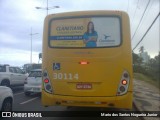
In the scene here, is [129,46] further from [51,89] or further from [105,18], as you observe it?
[51,89]

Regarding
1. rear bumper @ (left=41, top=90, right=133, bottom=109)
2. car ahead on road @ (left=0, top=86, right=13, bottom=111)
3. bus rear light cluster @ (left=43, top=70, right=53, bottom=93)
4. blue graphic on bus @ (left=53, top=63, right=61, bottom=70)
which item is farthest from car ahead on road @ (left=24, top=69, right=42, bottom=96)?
rear bumper @ (left=41, top=90, right=133, bottom=109)

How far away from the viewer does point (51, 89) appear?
8.54m

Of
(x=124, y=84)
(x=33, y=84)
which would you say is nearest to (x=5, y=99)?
(x=124, y=84)

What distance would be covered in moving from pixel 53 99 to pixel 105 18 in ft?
9.22

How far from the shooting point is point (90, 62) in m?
8.27

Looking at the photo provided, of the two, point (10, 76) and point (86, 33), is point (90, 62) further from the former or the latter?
point (10, 76)

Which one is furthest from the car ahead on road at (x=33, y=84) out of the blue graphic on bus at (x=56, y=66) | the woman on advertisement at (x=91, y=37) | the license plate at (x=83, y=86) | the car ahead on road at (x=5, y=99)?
the woman on advertisement at (x=91, y=37)

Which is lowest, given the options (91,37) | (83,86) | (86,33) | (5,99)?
(5,99)

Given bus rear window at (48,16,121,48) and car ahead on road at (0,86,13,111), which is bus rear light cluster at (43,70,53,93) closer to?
bus rear window at (48,16,121,48)

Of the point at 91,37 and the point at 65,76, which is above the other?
the point at 91,37

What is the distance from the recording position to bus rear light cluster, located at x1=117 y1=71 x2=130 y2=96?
8094 mm

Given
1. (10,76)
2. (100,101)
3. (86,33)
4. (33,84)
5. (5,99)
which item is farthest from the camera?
(10,76)

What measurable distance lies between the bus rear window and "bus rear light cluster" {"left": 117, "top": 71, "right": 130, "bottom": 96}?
0.91 metres

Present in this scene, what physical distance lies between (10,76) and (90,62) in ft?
39.0
